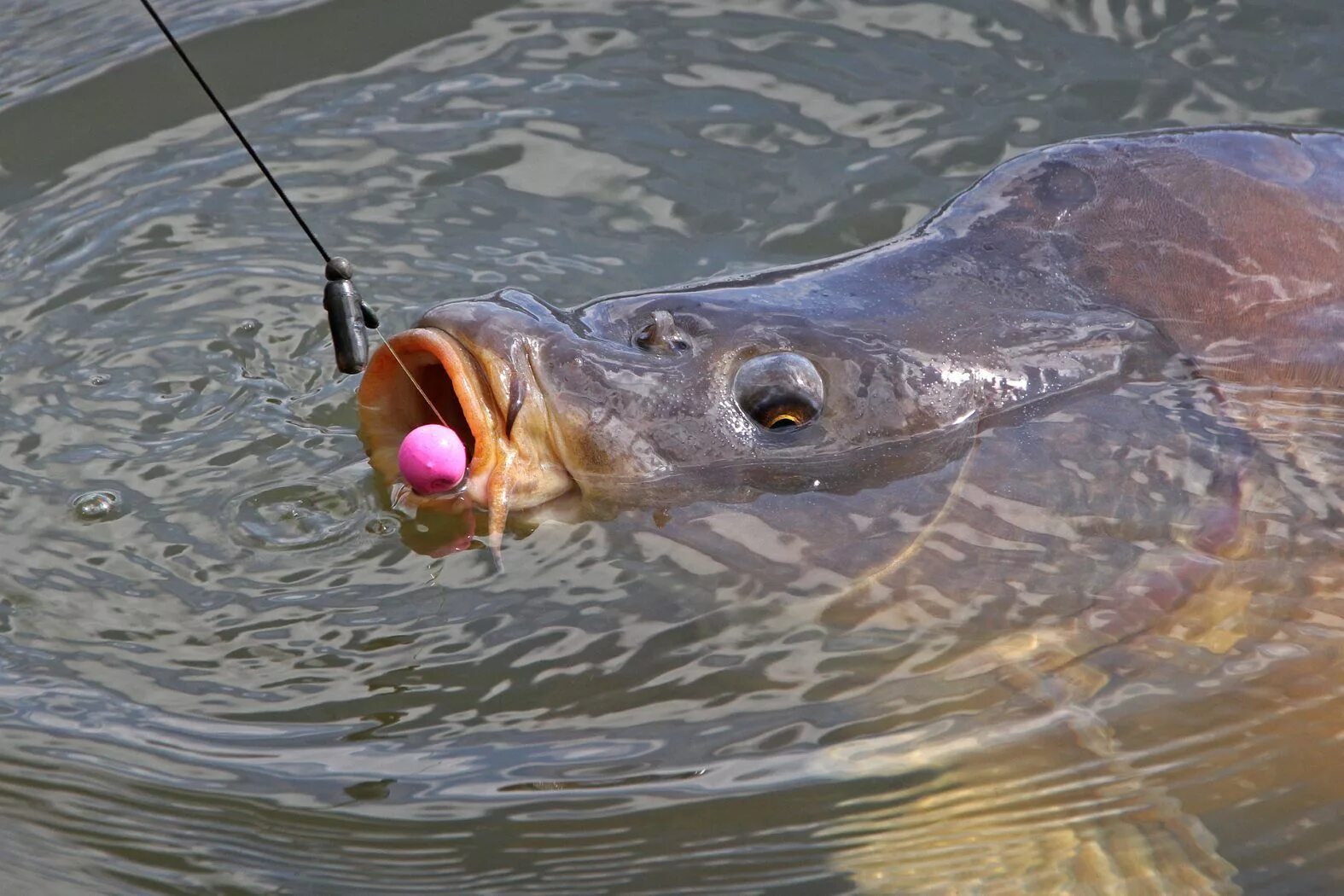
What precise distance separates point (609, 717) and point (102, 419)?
1.41m

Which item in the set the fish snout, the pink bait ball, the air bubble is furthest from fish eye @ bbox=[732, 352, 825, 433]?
the air bubble

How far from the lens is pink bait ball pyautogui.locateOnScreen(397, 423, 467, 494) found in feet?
8.57

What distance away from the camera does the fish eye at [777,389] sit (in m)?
2.69

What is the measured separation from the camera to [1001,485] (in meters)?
2.76

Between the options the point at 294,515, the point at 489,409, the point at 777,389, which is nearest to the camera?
the point at 489,409

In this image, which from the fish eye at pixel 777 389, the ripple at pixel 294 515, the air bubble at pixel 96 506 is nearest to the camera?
the fish eye at pixel 777 389

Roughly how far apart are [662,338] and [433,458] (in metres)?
0.40

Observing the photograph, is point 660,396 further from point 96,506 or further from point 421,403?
point 96,506

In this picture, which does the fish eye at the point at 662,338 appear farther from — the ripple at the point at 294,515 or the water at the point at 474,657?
Answer: the ripple at the point at 294,515

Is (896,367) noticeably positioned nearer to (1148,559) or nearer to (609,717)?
(1148,559)

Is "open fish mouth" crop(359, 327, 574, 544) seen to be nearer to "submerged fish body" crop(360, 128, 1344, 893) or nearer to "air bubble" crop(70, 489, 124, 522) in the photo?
"submerged fish body" crop(360, 128, 1344, 893)

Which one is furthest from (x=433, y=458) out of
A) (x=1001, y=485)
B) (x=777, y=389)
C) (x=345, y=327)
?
(x=1001, y=485)

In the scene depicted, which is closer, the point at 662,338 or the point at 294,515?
the point at 662,338

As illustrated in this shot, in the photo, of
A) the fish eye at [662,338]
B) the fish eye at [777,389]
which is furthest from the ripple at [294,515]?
the fish eye at [777,389]
